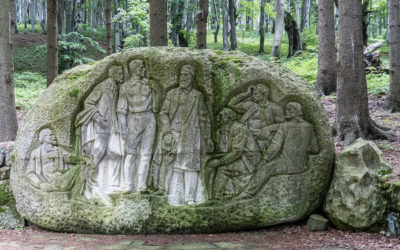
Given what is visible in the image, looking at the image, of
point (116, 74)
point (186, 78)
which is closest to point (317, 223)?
point (186, 78)

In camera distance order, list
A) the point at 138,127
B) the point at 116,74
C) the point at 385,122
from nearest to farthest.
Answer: the point at 138,127 → the point at 116,74 → the point at 385,122

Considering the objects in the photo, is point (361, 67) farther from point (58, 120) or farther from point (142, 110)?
point (58, 120)

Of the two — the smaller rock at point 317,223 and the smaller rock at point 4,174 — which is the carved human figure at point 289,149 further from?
the smaller rock at point 4,174

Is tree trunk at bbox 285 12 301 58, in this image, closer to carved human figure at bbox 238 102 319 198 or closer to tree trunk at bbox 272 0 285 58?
tree trunk at bbox 272 0 285 58

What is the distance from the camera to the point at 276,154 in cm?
531

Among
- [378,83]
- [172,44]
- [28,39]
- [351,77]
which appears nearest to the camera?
[351,77]

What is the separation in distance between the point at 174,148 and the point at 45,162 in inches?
75.9

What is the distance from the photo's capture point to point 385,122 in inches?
325

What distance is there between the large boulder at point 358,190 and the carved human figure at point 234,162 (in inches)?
44.8

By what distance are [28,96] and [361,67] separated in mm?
11495

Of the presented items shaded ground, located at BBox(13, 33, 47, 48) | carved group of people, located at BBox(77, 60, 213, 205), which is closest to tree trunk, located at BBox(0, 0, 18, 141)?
carved group of people, located at BBox(77, 60, 213, 205)

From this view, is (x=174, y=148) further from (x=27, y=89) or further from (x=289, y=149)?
(x=27, y=89)

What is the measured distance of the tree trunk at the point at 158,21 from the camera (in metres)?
7.48

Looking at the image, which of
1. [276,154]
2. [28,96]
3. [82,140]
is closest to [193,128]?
[276,154]
